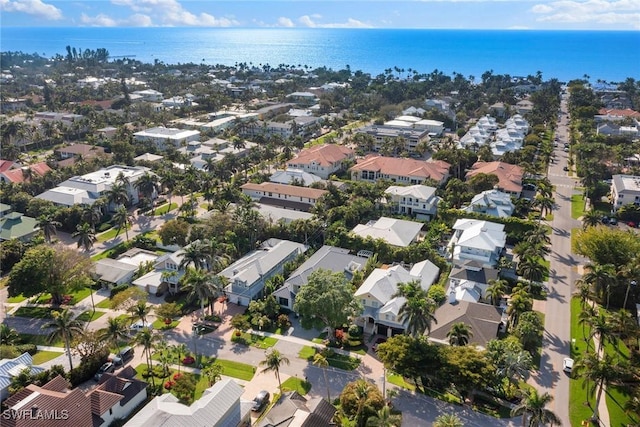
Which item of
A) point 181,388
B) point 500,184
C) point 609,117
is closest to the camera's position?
point 181,388

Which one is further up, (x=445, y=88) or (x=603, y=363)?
(x=445, y=88)

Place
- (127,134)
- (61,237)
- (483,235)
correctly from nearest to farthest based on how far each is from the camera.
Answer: (483,235) < (61,237) < (127,134)

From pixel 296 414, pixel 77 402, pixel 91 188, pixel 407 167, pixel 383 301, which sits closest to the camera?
pixel 77 402

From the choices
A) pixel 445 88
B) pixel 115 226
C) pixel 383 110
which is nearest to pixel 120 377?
pixel 115 226

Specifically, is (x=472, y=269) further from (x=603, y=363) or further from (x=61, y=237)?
(x=61, y=237)

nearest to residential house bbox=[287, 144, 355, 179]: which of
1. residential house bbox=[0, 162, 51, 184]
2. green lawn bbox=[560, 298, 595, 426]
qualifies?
residential house bbox=[0, 162, 51, 184]

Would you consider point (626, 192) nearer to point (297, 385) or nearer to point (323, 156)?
point (323, 156)

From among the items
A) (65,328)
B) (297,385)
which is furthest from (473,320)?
(65,328)
